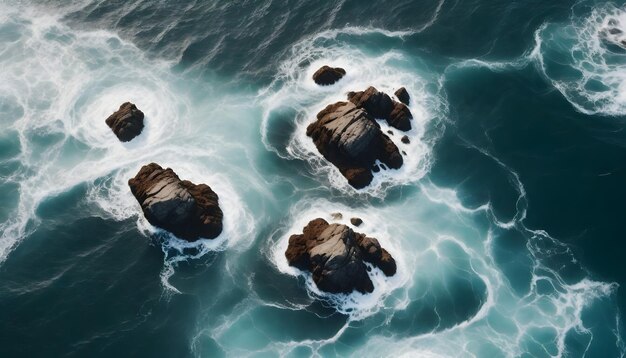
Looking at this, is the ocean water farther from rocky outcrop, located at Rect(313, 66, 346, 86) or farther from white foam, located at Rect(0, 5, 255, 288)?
rocky outcrop, located at Rect(313, 66, 346, 86)

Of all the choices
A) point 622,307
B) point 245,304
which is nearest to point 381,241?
point 245,304

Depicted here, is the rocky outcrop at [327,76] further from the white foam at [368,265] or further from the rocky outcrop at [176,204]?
the rocky outcrop at [176,204]

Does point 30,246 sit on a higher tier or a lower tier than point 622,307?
higher

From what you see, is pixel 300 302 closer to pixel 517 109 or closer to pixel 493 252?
pixel 493 252

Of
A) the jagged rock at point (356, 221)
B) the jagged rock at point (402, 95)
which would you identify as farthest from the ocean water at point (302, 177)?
the jagged rock at point (402, 95)

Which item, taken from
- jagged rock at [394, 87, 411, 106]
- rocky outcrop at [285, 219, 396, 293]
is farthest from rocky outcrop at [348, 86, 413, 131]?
rocky outcrop at [285, 219, 396, 293]

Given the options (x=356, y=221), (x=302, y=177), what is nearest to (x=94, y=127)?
(x=302, y=177)
